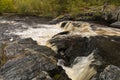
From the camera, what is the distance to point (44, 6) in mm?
59719

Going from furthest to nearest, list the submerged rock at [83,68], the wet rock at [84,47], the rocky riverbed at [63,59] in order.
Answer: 1. the wet rock at [84,47]
2. the submerged rock at [83,68]
3. the rocky riverbed at [63,59]

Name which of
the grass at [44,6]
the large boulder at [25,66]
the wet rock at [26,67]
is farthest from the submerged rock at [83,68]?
the grass at [44,6]

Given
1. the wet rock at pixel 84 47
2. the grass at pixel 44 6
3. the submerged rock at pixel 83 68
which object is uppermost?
the submerged rock at pixel 83 68

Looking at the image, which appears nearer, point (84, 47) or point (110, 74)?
point (110, 74)

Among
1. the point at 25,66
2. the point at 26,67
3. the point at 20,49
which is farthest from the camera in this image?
the point at 20,49

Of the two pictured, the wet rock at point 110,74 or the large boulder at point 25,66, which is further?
the large boulder at point 25,66

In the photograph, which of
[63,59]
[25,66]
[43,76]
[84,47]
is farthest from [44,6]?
[43,76]

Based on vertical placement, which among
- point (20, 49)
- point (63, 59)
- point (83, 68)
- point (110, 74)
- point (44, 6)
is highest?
point (110, 74)

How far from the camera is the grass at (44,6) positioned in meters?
56.0

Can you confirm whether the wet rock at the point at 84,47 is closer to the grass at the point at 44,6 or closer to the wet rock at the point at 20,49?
the wet rock at the point at 20,49

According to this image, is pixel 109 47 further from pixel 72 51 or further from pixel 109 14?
pixel 109 14

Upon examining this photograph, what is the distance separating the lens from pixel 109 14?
49125 millimetres

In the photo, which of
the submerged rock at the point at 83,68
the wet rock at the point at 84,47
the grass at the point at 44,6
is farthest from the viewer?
the grass at the point at 44,6

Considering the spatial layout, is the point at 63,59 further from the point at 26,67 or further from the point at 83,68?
the point at 26,67
